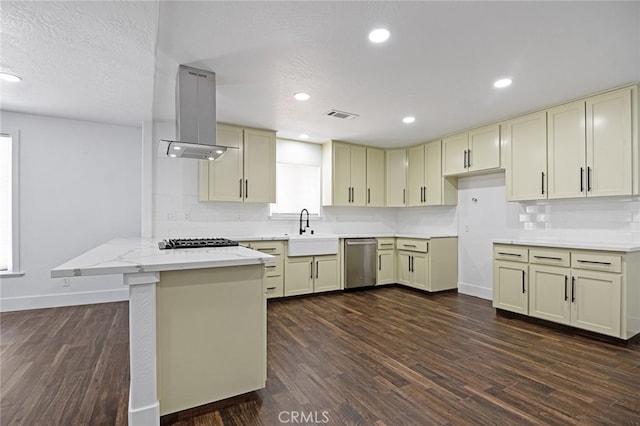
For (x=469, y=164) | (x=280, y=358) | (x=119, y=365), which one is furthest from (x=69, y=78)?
(x=469, y=164)

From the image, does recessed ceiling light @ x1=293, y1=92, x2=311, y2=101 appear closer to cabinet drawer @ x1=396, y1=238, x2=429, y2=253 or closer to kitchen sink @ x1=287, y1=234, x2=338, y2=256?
kitchen sink @ x1=287, y1=234, x2=338, y2=256

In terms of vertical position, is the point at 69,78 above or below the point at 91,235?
above

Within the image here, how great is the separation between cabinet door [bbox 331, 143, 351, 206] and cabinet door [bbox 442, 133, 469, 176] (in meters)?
1.57

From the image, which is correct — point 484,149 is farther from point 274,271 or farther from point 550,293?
point 274,271

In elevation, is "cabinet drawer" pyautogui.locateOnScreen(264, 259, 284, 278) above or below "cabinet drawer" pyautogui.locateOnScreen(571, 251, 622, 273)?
below

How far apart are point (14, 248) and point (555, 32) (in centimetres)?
603

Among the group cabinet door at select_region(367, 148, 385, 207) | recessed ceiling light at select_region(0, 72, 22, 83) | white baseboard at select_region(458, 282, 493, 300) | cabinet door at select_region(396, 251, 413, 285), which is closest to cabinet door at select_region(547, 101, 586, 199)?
white baseboard at select_region(458, 282, 493, 300)

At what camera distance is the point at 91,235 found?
4.30 m

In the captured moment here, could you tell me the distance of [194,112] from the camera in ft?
9.37

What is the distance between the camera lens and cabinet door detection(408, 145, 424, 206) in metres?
5.43

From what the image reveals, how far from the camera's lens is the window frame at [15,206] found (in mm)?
3918

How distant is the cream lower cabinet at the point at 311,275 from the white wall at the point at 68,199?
7.60ft

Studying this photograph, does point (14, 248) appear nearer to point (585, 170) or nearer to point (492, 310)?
point (492, 310)

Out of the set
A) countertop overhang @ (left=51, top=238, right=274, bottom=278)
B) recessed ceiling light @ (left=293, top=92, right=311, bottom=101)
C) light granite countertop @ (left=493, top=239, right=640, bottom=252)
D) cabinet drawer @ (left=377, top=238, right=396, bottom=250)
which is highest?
recessed ceiling light @ (left=293, top=92, right=311, bottom=101)
